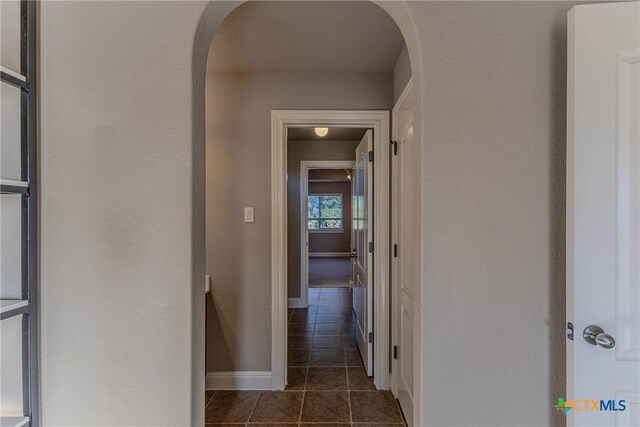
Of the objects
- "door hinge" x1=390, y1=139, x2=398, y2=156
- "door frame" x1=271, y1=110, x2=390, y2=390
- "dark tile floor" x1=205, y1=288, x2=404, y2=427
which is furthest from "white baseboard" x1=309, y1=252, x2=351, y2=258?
"door hinge" x1=390, y1=139, x2=398, y2=156

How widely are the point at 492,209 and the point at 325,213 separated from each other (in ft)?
30.1

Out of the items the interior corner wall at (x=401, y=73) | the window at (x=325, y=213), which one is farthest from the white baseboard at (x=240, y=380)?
the window at (x=325, y=213)

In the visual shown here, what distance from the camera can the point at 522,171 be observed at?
1.06 m

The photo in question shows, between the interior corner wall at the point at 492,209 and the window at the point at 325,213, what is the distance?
905cm

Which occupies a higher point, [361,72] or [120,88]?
[361,72]

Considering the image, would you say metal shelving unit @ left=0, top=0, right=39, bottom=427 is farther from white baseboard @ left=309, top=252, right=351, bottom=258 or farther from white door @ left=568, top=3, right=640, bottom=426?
white baseboard @ left=309, top=252, right=351, bottom=258

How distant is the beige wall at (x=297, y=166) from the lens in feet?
15.1

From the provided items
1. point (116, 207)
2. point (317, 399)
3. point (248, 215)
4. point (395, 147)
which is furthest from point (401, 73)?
point (317, 399)

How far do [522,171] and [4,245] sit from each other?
1.70 m

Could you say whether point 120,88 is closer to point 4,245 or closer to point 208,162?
point 4,245

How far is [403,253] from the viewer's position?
82.0 inches

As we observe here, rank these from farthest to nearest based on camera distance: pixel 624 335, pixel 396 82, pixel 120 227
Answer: pixel 396 82 < pixel 120 227 < pixel 624 335

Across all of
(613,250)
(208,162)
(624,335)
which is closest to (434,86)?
(613,250)

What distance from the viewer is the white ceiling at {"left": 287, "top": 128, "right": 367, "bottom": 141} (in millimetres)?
4148
